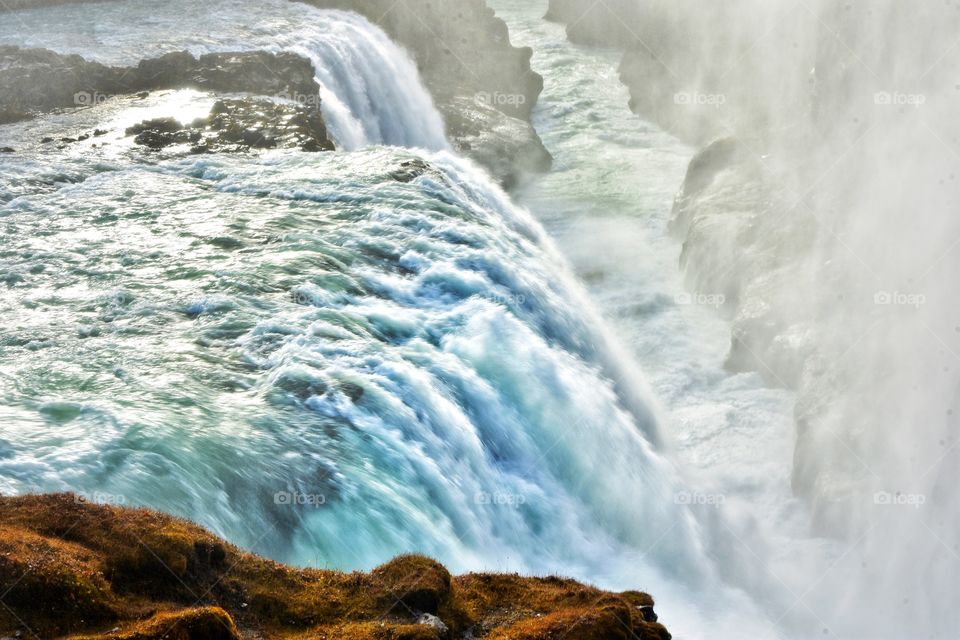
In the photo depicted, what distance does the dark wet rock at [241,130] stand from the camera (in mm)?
22047

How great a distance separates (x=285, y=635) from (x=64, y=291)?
32.1ft

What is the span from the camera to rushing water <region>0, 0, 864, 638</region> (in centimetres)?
1134

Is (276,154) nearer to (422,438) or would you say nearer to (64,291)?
(64,291)

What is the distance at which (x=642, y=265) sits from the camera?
85.5 ft

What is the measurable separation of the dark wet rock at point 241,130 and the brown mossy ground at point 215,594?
1482cm

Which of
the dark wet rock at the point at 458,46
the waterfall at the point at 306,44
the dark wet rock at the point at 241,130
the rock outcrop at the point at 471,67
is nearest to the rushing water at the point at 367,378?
the dark wet rock at the point at 241,130

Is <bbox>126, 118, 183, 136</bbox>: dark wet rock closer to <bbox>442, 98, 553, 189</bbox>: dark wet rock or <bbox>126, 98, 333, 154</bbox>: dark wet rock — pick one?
<bbox>126, 98, 333, 154</bbox>: dark wet rock

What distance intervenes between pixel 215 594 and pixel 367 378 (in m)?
5.72

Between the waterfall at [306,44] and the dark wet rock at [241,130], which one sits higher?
the waterfall at [306,44]

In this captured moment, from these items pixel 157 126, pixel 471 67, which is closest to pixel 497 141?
pixel 471 67

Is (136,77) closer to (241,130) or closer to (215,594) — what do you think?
(241,130)

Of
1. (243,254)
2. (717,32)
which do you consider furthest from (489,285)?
(717,32)

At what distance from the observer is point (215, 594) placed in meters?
7.93

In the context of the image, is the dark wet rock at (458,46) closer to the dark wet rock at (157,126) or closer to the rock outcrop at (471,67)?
the rock outcrop at (471,67)
